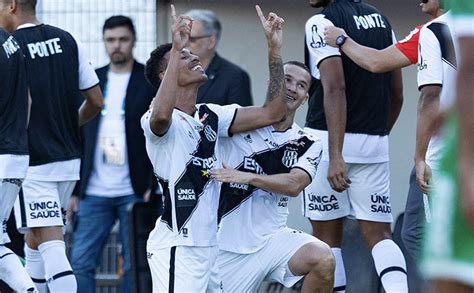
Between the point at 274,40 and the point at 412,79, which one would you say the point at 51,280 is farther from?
the point at 412,79

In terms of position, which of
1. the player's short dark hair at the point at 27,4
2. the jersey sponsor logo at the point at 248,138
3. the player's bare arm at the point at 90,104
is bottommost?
the player's bare arm at the point at 90,104

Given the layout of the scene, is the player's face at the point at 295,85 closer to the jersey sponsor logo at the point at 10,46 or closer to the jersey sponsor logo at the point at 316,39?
the jersey sponsor logo at the point at 316,39

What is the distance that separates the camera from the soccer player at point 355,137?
6.98 m

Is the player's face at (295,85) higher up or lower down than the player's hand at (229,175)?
higher up

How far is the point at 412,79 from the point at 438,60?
106 inches

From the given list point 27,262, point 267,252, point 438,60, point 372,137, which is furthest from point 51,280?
point 438,60

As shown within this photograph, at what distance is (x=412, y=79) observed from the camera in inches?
342

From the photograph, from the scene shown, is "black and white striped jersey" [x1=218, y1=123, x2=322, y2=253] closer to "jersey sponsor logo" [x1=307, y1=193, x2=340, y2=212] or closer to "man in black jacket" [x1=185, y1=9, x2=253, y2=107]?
"jersey sponsor logo" [x1=307, y1=193, x2=340, y2=212]

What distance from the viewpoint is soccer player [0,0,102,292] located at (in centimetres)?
730

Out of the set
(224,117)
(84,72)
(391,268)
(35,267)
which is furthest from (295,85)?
(35,267)

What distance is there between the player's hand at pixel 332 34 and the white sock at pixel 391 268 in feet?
4.21

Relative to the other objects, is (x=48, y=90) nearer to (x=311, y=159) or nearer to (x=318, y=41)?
(x=318, y=41)

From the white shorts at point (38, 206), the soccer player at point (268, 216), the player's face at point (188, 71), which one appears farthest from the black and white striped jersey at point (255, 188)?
the white shorts at point (38, 206)

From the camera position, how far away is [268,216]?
6488 millimetres
